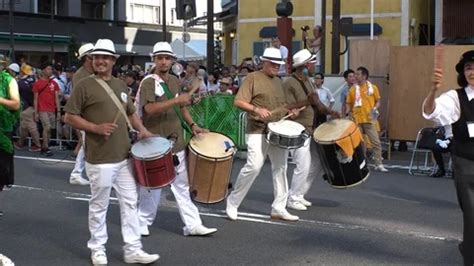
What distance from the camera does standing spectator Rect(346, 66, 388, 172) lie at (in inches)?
519

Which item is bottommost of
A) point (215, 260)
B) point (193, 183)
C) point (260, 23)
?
point (215, 260)

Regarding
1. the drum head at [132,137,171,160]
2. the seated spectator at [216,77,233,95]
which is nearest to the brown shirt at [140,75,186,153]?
the drum head at [132,137,171,160]

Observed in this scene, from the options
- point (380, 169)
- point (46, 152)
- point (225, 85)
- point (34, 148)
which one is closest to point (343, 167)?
point (380, 169)

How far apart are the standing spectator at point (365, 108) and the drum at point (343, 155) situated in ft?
16.3

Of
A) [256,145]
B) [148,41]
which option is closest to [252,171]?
[256,145]

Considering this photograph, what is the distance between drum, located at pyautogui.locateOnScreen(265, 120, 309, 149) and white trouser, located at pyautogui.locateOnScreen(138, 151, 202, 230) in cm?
107

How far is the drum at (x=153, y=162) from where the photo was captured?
21.5 ft

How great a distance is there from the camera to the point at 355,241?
759 centimetres

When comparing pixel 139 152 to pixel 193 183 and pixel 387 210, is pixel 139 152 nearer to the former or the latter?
pixel 193 183

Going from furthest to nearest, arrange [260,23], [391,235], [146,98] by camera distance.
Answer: [260,23] → [391,235] → [146,98]

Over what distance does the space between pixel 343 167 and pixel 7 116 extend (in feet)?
11.6

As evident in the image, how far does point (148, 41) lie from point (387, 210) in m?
43.1

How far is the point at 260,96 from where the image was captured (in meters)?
8.35

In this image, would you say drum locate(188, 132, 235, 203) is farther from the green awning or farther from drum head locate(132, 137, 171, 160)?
the green awning
